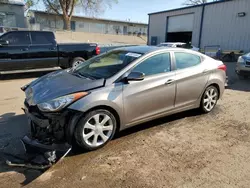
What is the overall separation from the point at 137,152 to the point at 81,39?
93.2ft

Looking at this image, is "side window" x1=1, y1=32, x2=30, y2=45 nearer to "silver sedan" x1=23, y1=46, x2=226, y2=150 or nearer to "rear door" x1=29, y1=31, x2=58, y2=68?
"rear door" x1=29, y1=31, x2=58, y2=68

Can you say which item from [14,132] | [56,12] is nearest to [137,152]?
[14,132]

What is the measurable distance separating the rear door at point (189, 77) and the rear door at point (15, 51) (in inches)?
253

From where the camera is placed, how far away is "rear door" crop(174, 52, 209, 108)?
4246 mm

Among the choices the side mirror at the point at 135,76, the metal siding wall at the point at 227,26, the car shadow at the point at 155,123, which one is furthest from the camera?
the metal siding wall at the point at 227,26

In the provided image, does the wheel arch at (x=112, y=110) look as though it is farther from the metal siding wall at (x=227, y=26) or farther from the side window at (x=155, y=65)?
the metal siding wall at (x=227, y=26)

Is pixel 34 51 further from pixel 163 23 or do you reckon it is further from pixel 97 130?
pixel 163 23

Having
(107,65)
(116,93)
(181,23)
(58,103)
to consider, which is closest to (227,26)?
(181,23)

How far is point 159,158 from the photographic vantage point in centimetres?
319

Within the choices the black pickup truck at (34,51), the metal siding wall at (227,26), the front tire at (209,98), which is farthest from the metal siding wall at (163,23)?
the front tire at (209,98)

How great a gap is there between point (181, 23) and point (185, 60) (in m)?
20.7

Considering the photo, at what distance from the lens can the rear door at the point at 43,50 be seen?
853cm

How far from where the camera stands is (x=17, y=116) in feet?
15.2

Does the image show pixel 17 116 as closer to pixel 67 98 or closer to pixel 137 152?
pixel 67 98
